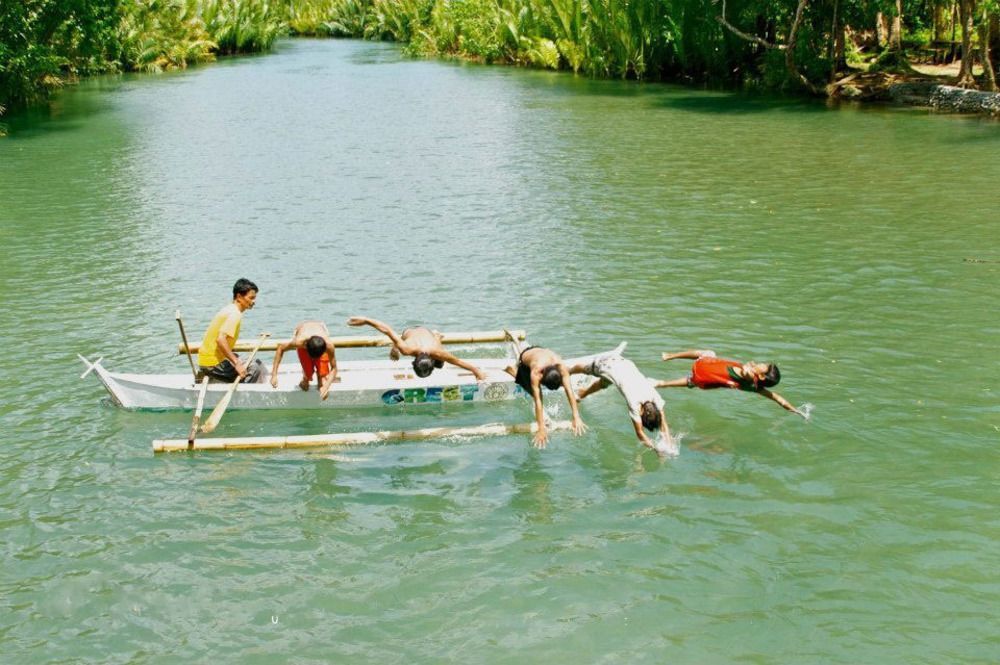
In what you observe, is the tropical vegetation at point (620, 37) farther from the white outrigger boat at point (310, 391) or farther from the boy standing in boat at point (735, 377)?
the white outrigger boat at point (310, 391)

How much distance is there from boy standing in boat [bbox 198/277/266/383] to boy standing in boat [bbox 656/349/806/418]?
525 centimetres

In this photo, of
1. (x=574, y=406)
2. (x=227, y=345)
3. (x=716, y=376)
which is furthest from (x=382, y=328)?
(x=716, y=376)

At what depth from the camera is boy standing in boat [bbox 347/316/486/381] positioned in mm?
12070

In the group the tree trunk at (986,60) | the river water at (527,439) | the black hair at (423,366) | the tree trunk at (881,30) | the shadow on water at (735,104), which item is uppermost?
the tree trunk at (881,30)

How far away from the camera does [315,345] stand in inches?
484

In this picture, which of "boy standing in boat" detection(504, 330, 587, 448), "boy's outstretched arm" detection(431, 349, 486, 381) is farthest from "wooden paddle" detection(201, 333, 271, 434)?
"boy standing in boat" detection(504, 330, 587, 448)

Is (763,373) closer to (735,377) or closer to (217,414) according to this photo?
(735,377)

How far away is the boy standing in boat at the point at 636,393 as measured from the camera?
37.0 ft

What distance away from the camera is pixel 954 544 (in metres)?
9.84

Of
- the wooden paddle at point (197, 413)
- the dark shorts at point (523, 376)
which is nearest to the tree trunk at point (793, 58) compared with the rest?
the dark shorts at point (523, 376)

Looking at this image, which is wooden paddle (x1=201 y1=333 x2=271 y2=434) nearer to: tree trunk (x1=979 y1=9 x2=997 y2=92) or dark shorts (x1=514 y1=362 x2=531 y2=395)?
dark shorts (x1=514 y1=362 x2=531 y2=395)

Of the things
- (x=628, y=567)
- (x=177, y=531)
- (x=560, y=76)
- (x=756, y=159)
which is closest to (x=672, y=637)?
(x=628, y=567)

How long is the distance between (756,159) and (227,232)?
14185 mm

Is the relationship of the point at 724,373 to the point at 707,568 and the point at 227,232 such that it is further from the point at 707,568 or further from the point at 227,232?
the point at 227,232
